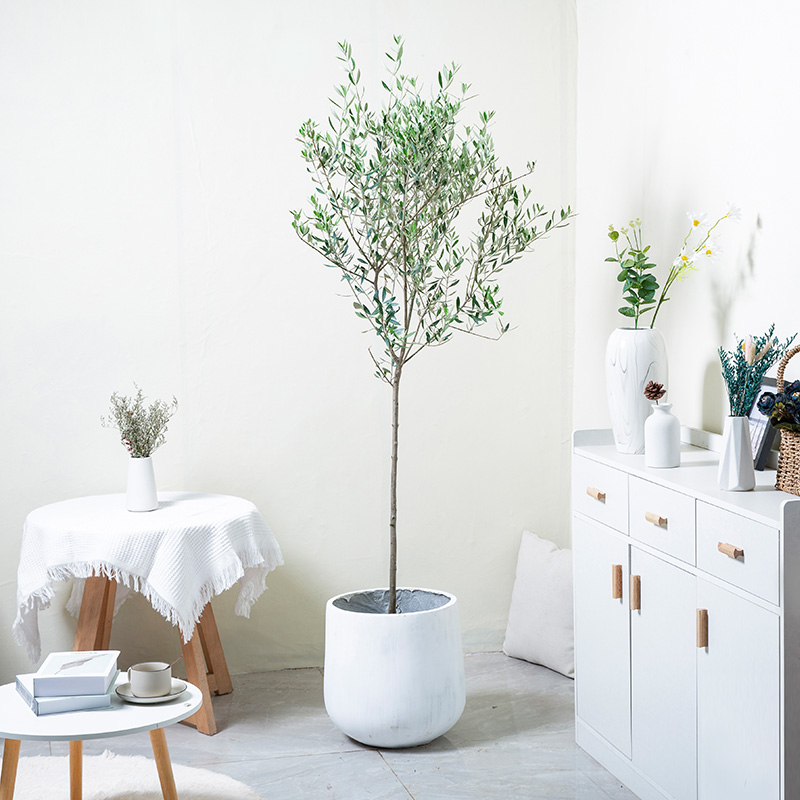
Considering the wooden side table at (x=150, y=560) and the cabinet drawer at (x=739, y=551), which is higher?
the cabinet drawer at (x=739, y=551)

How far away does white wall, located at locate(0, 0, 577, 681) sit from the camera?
10.7ft

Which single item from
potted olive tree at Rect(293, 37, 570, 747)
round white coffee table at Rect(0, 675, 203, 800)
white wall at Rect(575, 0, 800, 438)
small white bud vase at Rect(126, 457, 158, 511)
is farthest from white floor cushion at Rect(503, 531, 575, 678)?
round white coffee table at Rect(0, 675, 203, 800)

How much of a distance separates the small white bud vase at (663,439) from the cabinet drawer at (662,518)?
0.26 ft

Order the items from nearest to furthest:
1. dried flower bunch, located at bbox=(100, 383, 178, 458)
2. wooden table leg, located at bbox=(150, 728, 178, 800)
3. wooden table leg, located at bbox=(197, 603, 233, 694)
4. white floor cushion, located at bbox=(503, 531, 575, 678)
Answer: wooden table leg, located at bbox=(150, 728, 178, 800) < dried flower bunch, located at bbox=(100, 383, 178, 458) < wooden table leg, located at bbox=(197, 603, 233, 694) < white floor cushion, located at bbox=(503, 531, 575, 678)

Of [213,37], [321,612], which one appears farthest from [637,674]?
[213,37]

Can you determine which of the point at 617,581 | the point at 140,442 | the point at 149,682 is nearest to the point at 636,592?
the point at 617,581

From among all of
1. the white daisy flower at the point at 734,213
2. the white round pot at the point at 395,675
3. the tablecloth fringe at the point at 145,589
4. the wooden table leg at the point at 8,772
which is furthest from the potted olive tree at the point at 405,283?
the wooden table leg at the point at 8,772

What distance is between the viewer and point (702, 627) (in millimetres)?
2195

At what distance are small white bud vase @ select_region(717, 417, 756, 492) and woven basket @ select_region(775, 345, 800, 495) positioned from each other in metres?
0.06

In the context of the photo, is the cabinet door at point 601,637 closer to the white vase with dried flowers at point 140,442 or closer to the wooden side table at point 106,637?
the wooden side table at point 106,637

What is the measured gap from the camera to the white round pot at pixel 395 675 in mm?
2762

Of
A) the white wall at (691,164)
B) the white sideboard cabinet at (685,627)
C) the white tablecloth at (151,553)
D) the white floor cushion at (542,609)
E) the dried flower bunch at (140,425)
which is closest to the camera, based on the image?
the white sideboard cabinet at (685,627)

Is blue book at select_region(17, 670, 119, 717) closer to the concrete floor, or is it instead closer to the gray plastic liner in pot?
the concrete floor

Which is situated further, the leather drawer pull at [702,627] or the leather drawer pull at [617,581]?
the leather drawer pull at [617,581]
